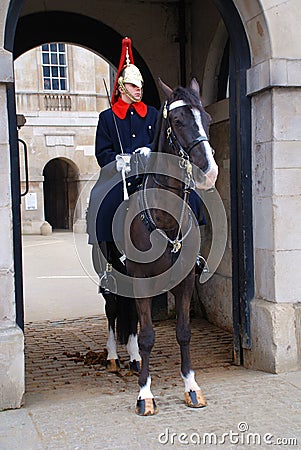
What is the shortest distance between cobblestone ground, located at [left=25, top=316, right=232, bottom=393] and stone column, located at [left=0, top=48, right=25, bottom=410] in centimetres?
51

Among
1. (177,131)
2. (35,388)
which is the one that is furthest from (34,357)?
(177,131)

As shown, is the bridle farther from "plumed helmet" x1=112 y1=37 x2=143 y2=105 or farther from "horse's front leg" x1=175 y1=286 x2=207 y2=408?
"plumed helmet" x1=112 y1=37 x2=143 y2=105

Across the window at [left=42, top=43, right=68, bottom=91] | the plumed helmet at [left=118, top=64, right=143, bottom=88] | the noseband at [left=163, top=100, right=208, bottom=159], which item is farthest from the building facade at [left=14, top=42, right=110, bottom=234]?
the noseband at [left=163, top=100, right=208, bottom=159]

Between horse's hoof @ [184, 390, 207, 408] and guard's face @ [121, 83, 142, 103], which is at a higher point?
guard's face @ [121, 83, 142, 103]

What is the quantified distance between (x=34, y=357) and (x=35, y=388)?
1.01m

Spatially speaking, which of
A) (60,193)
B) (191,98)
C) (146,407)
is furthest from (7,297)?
(60,193)

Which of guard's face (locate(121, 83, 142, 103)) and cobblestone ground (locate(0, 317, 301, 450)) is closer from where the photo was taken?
cobblestone ground (locate(0, 317, 301, 450))

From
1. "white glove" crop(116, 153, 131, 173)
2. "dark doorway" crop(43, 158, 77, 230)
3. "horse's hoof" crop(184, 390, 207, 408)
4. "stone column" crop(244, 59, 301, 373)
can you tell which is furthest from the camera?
"dark doorway" crop(43, 158, 77, 230)

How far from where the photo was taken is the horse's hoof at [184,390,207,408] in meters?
4.07

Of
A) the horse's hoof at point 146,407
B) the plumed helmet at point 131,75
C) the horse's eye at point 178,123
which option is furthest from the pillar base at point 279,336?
the plumed helmet at point 131,75

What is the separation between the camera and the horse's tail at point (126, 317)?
5.21m

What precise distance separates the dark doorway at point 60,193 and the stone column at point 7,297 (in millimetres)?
19240

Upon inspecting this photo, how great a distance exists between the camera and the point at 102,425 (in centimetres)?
379

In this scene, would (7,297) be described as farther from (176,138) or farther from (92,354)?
(92,354)
